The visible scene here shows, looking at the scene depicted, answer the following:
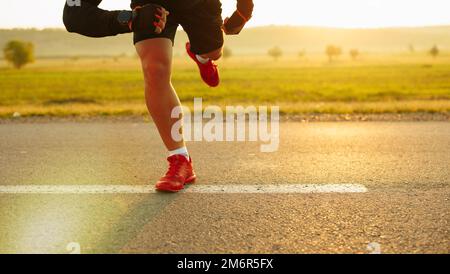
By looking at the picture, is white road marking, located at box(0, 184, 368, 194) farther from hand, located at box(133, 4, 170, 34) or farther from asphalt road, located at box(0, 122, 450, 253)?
hand, located at box(133, 4, 170, 34)

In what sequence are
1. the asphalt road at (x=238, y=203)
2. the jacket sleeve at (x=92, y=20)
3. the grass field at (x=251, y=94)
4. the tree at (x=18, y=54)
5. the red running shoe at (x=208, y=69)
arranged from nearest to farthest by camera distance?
the asphalt road at (x=238, y=203) → the jacket sleeve at (x=92, y=20) → the red running shoe at (x=208, y=69) → the grass field at (x=251, y=94) → the tree at (x=18, y=54)

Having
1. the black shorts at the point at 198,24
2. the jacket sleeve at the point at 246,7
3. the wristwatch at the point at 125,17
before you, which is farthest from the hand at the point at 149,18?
the jacket sleeve at the point at 246,7

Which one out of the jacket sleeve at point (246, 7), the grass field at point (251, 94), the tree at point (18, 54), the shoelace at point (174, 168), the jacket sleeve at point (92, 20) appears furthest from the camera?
the tree at point (18, 54)

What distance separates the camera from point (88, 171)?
3.79m

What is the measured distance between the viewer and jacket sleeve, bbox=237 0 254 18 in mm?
3344

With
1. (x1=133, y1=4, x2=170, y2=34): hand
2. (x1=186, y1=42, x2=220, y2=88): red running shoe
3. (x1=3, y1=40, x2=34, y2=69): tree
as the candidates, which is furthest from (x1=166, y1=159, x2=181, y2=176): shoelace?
(x1=3, y1=40, x2=34, y2=69): tree

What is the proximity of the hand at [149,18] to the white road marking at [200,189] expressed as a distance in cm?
106

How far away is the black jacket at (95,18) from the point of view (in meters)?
2.85

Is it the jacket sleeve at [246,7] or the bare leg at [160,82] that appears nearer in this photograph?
the bare leg at [160,82]

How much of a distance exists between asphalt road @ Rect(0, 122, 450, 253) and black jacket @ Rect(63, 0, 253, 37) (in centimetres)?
102

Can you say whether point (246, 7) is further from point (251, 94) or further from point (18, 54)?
point (18, 54)

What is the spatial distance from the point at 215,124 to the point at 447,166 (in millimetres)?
3447

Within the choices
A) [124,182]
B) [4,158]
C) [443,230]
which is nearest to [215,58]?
[124,182]

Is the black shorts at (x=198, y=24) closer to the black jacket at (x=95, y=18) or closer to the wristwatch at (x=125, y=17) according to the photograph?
the black jacket at (x=95, y=18)
